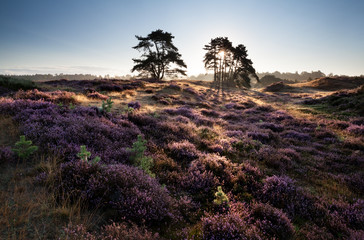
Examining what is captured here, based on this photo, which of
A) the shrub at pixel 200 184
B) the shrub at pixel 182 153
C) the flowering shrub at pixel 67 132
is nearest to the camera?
the shrub at pixel 200 184

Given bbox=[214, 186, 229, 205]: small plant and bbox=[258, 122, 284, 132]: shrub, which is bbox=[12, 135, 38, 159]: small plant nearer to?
bbox=[214, 186, 229, 205]: small plant

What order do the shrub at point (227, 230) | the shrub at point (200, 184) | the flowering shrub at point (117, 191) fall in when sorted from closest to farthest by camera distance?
the shrub at point (227, 230) → the flowering shrub at point (117, 191) → the shrub at point (200, 184)

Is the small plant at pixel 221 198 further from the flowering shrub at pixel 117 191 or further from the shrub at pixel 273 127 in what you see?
the shrub at pixel 273 127

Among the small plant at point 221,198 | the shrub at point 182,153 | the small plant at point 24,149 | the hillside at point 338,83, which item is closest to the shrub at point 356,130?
the shrub at point 182,153

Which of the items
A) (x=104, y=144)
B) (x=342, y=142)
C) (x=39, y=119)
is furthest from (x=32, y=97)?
(x=342, y=142)

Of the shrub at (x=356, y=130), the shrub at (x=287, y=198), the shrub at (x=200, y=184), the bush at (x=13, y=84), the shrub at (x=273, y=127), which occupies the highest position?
the bush at (x=13, y=84)

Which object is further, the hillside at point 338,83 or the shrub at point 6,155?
the hillside at point 338,83

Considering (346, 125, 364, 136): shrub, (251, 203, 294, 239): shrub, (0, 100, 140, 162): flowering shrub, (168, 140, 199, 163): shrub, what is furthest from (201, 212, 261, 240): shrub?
(346, 125, 364, 136): shrub

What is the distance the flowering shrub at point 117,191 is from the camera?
10.4 feet

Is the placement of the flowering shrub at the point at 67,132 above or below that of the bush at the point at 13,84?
below

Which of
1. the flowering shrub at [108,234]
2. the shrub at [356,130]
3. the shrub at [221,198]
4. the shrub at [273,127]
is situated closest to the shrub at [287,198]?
the shrub at [221,198]

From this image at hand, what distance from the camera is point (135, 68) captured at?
41.5m

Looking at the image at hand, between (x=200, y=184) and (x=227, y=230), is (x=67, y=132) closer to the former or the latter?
(x=200, y=184)

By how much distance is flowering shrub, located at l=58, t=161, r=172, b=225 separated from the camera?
318cm
